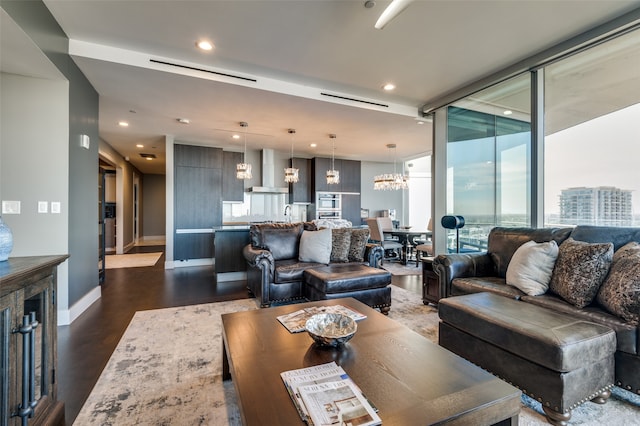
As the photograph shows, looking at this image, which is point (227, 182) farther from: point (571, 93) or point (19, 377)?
point (571, 93)

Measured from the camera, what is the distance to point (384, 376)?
1.23 metres

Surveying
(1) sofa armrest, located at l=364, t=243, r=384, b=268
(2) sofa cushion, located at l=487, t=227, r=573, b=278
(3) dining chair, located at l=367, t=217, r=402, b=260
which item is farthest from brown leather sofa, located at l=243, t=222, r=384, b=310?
(3) dining chair, located at l=367, t=217, r=402, b=260

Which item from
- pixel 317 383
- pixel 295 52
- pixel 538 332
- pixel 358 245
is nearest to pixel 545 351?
pixel 538 332

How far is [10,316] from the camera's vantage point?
1148 mm

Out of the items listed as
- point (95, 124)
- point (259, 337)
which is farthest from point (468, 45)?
point (95, 124)

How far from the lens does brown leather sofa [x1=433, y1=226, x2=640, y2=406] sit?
1646 mm

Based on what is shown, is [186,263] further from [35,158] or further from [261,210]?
[35,158]

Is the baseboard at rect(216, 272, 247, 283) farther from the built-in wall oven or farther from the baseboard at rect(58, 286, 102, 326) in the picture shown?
the built-in wall oven

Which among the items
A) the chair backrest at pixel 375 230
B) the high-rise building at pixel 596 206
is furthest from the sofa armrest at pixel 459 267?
the chair backrest at pixel 375 230

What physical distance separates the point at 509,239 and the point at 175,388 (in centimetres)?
330

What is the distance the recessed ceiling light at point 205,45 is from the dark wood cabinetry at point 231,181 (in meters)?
4.13

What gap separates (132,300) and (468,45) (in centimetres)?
507

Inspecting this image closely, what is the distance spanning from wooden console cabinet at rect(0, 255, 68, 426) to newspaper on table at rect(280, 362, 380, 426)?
1120mm

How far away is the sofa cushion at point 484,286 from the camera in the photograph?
2.35 meters
